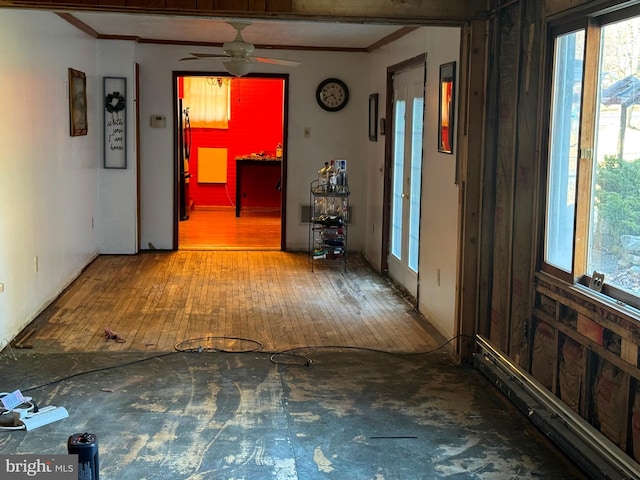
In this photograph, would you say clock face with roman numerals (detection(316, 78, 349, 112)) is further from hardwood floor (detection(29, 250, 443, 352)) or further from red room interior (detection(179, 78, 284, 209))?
red room interior (detection(179, 78, 284, 209))

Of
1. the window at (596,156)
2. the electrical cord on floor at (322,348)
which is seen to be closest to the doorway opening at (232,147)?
the electrical cord on floor at (322,348)

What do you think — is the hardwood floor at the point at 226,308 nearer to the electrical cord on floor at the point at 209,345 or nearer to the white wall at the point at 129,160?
the electrical cord on floor at the point at 209,345

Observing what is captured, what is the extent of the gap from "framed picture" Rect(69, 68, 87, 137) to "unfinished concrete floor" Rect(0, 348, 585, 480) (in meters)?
2.83

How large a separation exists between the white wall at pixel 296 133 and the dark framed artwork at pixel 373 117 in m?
0.39

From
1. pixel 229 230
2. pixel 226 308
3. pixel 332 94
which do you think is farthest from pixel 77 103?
pixel 229 230

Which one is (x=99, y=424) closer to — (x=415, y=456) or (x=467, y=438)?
(x=415, y=456)

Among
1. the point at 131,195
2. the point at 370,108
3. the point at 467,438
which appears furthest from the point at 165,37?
the point at 467,438

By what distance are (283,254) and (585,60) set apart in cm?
578

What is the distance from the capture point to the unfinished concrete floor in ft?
11.3

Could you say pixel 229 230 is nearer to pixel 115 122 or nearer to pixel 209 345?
pixel 115 122

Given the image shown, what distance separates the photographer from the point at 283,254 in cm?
900
